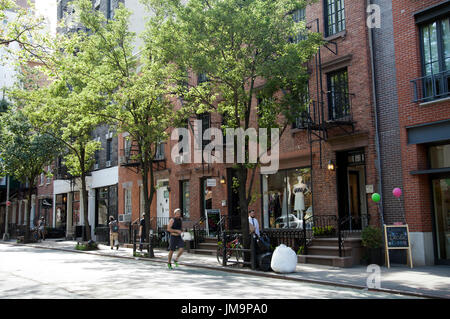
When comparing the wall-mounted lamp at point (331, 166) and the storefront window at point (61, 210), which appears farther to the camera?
the storefront window at point (61, 210)

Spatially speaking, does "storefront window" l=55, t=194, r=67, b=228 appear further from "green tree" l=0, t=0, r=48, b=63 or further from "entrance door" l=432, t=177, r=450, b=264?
A: "entrance door" l=432, t=177, r=450, b=264

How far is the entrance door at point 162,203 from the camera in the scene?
26.2 m

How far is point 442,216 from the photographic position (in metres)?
14.3

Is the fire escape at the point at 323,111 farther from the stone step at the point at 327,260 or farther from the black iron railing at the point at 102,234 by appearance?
the black iron railing at the point at 102,234

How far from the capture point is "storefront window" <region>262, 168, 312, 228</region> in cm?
1820

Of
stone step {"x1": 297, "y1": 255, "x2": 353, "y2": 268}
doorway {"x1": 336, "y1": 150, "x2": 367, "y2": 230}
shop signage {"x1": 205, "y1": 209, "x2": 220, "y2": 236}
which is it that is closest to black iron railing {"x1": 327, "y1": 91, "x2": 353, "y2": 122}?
doorway {"x1": 336, "y1": 150, "x2": 367, "y2": 230}

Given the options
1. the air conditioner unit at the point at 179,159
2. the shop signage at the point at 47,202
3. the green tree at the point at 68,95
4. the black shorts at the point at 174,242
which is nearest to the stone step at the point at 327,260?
the black shorts at the point at 174,242

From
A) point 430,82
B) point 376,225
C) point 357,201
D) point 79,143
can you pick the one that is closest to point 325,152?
point 357,201

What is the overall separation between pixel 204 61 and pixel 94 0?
25.6 m

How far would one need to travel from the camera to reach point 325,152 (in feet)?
56.5

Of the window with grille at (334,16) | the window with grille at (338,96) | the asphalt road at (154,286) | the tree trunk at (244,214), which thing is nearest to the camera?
the asphalt road at (154,286)

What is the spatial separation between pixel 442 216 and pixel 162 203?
16604 mm
